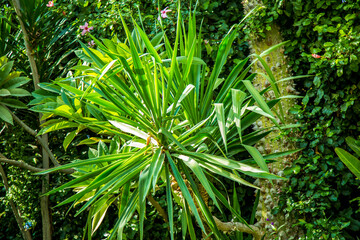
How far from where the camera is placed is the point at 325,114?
8.67 feet

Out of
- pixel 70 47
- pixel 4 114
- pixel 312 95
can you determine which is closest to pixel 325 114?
pixel 312 95

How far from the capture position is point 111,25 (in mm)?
3375

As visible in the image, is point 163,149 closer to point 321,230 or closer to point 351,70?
point 321,230

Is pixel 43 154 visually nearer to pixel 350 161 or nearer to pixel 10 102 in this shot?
pixel 10 102

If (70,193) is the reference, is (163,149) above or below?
above

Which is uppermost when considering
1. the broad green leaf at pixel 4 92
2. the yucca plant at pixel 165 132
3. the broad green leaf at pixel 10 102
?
the broad green leaf at pixel 4 92

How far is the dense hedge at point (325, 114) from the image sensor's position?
2494 mm

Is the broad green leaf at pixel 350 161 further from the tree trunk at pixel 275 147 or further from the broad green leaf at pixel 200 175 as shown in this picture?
the tree trunk at pixel 275 147

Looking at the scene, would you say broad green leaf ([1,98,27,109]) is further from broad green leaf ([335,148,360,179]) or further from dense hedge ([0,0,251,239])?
broad green leaf ([335,148,360,179])

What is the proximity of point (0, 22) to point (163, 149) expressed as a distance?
2.04 m

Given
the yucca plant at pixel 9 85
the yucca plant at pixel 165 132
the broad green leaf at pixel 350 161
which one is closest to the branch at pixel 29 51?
the yucca plant at pixel 9 85

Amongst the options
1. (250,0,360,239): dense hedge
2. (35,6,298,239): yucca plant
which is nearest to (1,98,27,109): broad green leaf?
(35,6,298,239): yucca plant

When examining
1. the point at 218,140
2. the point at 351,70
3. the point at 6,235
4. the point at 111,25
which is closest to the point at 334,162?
the point at 351,70

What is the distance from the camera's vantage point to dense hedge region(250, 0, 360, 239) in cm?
249
